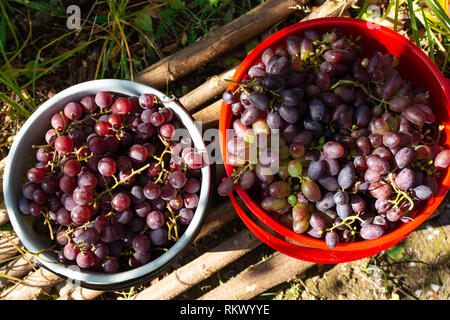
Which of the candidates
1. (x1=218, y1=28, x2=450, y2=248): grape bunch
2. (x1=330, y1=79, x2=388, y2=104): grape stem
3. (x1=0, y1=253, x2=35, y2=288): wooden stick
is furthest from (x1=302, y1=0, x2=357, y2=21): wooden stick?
(x1=0, y1=253, x2=35, y2=288): wooden stick

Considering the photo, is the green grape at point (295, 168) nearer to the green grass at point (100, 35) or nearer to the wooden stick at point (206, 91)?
the wooden stick at point (206, 91)

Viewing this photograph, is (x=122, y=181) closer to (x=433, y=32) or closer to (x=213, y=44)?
(x=213, y=44)

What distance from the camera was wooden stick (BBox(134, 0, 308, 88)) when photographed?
1.85 m

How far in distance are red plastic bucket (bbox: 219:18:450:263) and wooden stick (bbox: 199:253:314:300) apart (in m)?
0.26

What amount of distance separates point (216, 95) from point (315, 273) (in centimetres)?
105

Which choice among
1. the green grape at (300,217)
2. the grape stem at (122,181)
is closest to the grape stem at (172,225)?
the grape stem at (122,181)

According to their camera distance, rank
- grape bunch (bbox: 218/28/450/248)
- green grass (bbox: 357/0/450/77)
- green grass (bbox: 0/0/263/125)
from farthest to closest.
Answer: green grass (bbox: 0/0/263/125) < green grass (bbox: 357/0/450/77) < grape bunch (bbox: 218/28/450/248)

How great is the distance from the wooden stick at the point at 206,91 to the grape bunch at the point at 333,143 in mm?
376

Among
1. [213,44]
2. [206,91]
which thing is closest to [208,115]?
[206,91]

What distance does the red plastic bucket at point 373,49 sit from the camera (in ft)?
4.71

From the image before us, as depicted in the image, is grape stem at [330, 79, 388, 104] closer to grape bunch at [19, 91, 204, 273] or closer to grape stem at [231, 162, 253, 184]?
grape stem at [231, 162, 253, 184]

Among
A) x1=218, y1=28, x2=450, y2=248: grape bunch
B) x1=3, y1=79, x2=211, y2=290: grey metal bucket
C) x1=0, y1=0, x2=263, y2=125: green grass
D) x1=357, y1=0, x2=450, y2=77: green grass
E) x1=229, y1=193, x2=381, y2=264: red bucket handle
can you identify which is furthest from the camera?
x1=0, y1=0, x2=263, y2=125: green grass
